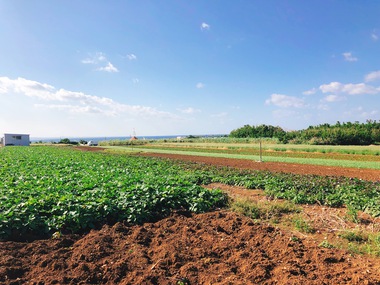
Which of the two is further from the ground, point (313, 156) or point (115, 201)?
point (115, 201)

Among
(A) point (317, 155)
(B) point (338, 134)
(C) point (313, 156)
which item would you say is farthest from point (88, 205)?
(B) point (338, 134)

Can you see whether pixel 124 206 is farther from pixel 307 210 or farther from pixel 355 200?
pixel 355 200

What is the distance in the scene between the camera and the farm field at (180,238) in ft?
13.5

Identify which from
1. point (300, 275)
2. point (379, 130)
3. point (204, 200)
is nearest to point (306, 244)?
point (300, 275)

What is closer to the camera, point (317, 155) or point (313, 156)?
point (313, 156)

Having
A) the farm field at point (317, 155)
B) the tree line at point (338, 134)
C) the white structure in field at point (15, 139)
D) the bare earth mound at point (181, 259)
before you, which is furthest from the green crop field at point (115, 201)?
the white structure in field at point (15, 139)

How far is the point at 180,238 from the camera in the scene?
5566 millimetres

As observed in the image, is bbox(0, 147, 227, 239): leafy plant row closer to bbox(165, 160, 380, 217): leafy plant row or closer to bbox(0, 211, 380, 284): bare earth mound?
bbox(0, 211, 380, 284): bare earth mound

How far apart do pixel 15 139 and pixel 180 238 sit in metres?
79.1

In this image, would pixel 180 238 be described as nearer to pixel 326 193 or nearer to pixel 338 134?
pixel 326 193

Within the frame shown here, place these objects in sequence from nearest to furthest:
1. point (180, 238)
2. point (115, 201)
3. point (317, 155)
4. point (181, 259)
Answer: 1. point (181, 259)
2. point (180, 238)
3. point (115, 201)
4. point (317, 155)

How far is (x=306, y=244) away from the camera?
535 cm

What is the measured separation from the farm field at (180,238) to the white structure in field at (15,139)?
236 ft

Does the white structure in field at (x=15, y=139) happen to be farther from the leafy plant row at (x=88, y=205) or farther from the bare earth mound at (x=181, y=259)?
the bare earth mound at (x=181, y=259)
